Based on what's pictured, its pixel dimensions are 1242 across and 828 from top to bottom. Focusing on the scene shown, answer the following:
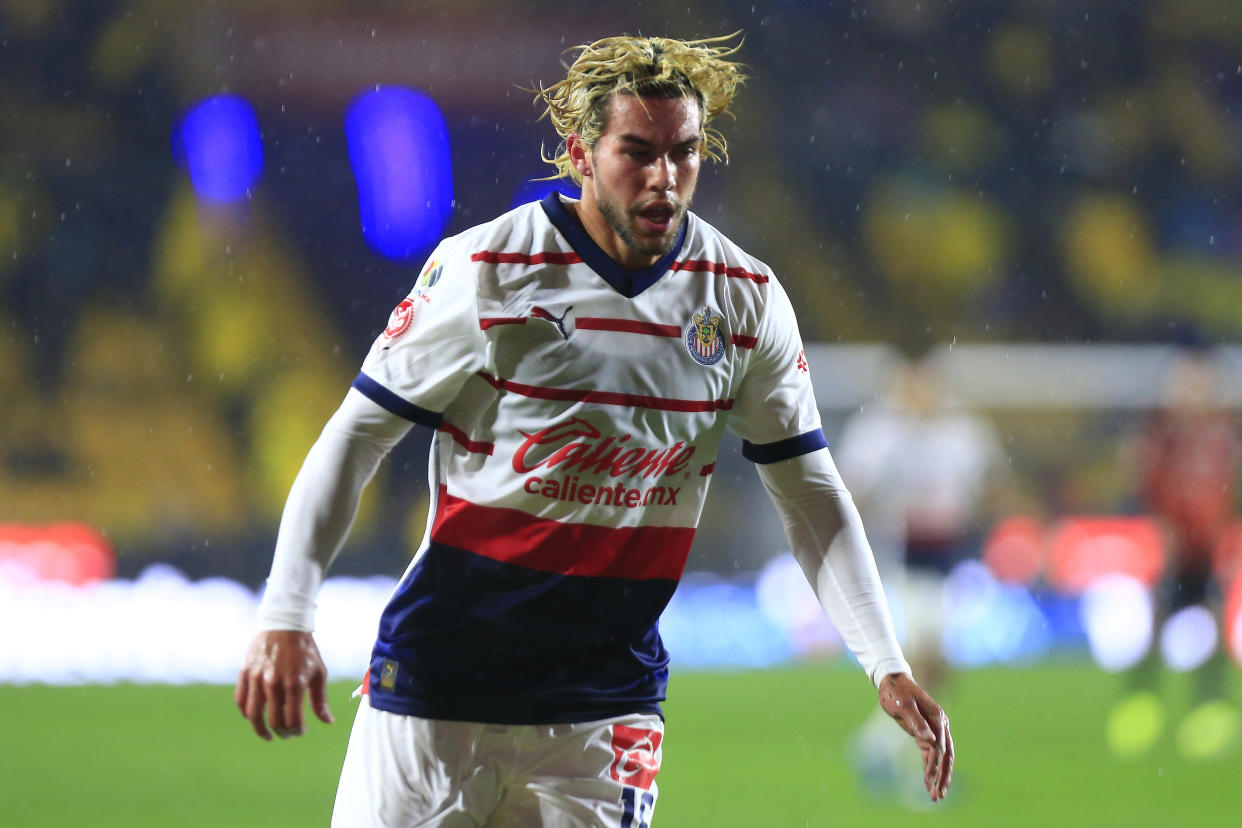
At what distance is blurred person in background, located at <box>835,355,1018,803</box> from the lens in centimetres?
722

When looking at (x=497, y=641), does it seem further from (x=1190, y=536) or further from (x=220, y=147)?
(x=220, y=147)

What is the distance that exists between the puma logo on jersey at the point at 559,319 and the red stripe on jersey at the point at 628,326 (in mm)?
12

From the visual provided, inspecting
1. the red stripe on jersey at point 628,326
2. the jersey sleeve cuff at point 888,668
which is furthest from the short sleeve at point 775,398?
the jersey sleeve cuff at point 888,668

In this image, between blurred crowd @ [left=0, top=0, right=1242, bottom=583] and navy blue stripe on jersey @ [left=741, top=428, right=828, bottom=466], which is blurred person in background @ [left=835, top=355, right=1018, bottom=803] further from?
blurred crowd @ [left=0, top=0, right=1242, bottom=583]

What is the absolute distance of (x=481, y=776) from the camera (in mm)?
2648

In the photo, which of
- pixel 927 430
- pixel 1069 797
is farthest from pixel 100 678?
pixel 1069 797

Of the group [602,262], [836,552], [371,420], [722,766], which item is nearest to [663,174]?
[602,262]

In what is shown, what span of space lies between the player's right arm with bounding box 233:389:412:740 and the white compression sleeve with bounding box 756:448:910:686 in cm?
77

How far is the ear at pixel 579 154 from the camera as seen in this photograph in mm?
2744

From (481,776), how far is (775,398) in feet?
2.79

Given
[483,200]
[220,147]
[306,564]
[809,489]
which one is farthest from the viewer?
[220,147]

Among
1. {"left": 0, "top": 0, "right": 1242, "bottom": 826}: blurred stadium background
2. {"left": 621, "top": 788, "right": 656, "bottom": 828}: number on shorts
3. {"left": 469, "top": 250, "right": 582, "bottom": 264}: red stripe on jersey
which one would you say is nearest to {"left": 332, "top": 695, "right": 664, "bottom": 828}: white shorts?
{"left": 621, "top": 788, "right": 656, "bottom": 828}: number on shorts

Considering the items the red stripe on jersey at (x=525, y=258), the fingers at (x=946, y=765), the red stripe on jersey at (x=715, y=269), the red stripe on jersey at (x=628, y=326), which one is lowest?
the fingers at (x=946, y=765)

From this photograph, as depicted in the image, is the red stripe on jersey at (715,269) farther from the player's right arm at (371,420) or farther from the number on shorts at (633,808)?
the number on shorts at (633,808)
